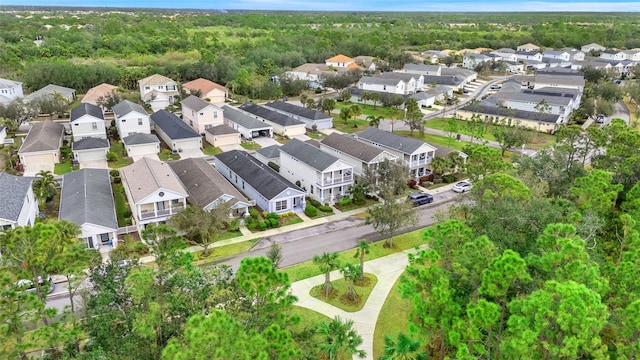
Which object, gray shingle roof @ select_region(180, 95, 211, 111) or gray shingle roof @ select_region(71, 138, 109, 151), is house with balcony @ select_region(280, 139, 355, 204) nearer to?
gray shingle roof @ select_region(71, 138, 109, 151)

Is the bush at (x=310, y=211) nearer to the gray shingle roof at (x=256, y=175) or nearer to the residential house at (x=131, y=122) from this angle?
the gray shingle roof at (x=256, y=175)

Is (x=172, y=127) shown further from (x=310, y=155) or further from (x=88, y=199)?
(x=88, y=199)

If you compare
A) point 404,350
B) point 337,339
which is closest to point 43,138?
point 337,339

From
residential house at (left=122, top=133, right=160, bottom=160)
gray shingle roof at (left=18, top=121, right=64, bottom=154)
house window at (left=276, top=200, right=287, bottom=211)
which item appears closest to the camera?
house window at (left=276, top=200, right=287, bottom=211)

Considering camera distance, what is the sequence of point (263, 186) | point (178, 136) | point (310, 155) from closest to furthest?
1. point (263, 186)
2. point (310, 155)
3. point (178, 136)

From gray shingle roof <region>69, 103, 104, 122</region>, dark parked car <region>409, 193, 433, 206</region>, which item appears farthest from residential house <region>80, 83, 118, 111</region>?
dark parked car <region>409, 193, 433, 206</region>

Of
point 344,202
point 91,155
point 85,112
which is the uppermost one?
point 85,112

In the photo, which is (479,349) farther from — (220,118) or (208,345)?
(220,118)
